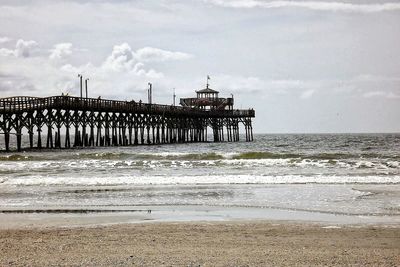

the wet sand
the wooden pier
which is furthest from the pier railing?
the wet sand

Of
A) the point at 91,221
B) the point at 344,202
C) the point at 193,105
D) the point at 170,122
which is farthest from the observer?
the point at 193,105

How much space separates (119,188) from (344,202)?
24.8 ft

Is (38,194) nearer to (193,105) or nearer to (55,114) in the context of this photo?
(55,114)

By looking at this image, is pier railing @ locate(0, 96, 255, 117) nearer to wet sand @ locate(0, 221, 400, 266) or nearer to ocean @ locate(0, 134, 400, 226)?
ocean @ locate(0, 134, 400, 226)

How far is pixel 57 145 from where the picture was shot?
4781cm

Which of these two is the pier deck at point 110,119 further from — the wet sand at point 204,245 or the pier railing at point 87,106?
the wet sand at point 204,245

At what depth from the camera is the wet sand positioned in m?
7.52

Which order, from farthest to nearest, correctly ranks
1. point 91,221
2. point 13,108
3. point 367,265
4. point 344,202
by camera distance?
point 13,108 → point 344,202 → point 91,221 → point 367,265

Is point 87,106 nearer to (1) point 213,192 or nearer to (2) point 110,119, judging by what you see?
(2) point 110,119

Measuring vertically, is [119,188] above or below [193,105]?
below

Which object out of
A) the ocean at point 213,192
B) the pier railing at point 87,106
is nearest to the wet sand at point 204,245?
the ocean at point 213,192

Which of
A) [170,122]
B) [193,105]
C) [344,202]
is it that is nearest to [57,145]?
[170,122]

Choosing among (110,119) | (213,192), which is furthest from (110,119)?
(213,192)

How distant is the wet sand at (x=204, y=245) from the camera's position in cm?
752
